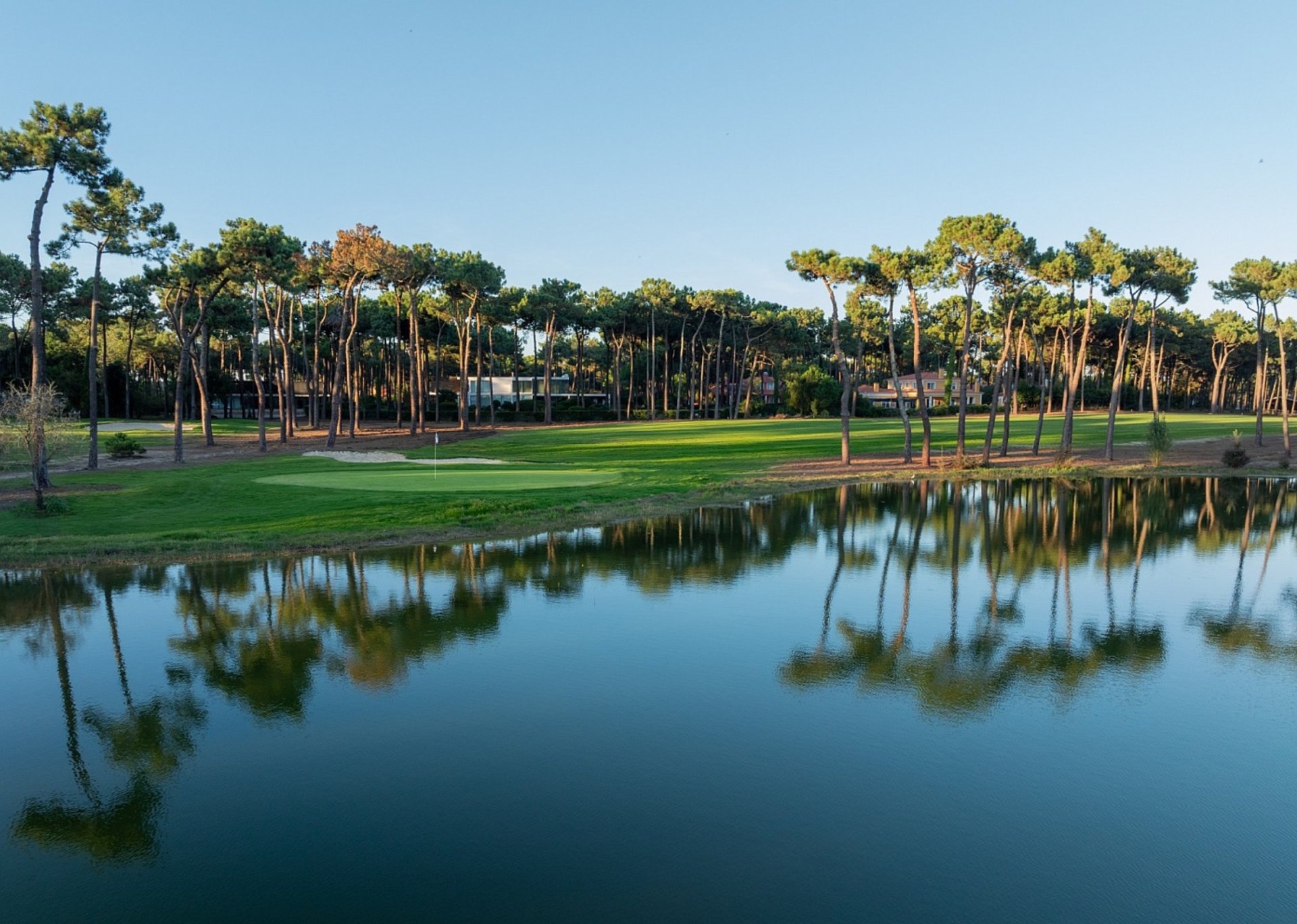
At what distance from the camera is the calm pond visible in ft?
20.4

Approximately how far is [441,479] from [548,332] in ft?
159

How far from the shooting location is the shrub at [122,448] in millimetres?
41656

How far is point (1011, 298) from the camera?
139 feet

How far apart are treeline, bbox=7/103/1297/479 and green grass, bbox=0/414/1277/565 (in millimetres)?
5042

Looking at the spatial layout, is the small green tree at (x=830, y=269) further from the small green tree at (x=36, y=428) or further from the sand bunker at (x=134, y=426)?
the sand bunker at (x=134, y=426)

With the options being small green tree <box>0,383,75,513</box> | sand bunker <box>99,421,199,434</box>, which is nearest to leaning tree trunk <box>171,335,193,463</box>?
small green tree <box>0,383,75,513</box>

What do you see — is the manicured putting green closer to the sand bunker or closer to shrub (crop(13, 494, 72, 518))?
shrub (crop(13, 494, 72, 518))

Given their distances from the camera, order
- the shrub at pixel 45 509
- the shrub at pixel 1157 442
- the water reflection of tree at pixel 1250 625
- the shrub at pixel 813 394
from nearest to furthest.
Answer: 1. the water reflection of tree at pixel 1250 625
2. the shrub at pixel 45 509
3. the shrub at pixel 1157 442
4. the shrub at pixel 813 394

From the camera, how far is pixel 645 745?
867 cm

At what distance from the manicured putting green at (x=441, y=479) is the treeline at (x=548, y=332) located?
9.45 meters

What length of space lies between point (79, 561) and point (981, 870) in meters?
18.2

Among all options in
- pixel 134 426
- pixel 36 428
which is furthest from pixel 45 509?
pixel 134 426

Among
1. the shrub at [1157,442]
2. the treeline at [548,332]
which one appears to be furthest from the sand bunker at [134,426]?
the shrub at [1157,442]

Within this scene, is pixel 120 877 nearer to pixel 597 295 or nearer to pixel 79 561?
pixel 79 561
